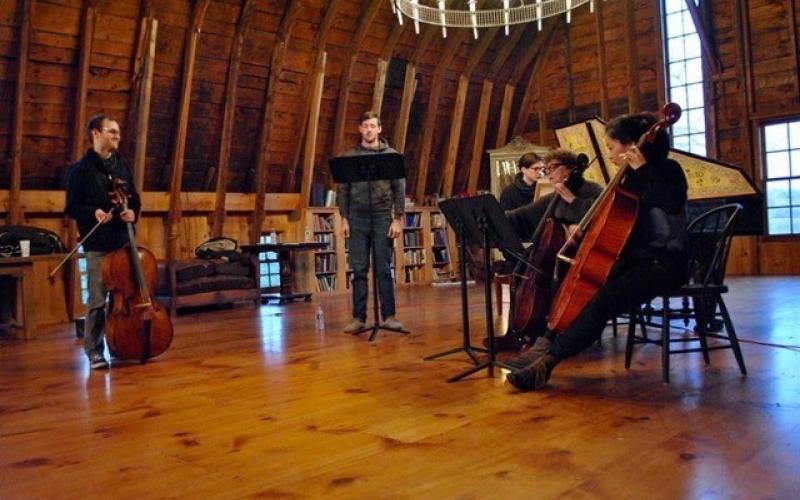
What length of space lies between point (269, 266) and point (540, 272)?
659cm

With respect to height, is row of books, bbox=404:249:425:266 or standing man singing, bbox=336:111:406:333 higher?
standing man singing, bbox=336:111:406:333

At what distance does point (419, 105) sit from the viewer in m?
10.5

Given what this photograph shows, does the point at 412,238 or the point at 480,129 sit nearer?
the point at 412,238

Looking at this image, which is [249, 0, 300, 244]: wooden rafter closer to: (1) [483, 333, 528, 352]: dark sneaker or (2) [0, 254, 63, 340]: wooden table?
(2) [0, 254, 63, 340]: wooden table

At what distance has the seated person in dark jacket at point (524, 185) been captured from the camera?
4.72 metres

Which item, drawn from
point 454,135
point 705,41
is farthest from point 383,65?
point 705,41

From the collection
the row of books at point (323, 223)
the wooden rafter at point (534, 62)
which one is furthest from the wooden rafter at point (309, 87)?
the wooden rafter at point (534, 62)

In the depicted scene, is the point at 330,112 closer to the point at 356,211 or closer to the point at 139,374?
the point at 356,211

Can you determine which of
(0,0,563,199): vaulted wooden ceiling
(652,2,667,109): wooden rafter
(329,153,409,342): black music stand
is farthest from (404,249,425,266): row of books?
(329,153,409,342): black music stand

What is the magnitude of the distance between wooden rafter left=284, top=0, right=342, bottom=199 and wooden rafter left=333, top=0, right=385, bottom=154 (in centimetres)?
38

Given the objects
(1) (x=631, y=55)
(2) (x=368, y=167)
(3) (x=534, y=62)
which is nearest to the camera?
(2) (x=368, y=167)

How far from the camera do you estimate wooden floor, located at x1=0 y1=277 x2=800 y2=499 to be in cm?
181

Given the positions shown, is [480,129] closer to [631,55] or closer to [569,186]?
[631,55]

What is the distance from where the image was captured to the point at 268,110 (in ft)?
28.3
